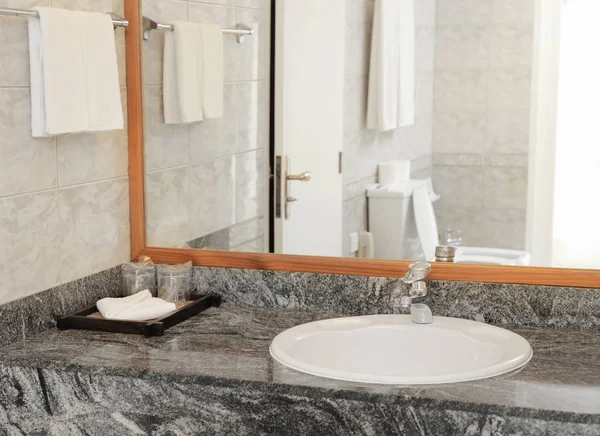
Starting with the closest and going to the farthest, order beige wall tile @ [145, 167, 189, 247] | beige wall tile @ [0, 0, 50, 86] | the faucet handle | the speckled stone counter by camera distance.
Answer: the speckled stone counter < beige wall tile @ [0, 0, 50, 86] < the faucet handle < beige wall tile @ [145, 167, 189, 247]

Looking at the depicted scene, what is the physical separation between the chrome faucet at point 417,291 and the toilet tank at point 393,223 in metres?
0.12

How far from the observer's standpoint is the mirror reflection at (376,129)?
196cm

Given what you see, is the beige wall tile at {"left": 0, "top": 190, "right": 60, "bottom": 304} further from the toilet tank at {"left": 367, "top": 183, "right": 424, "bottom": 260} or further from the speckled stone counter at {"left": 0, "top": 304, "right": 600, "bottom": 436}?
the toilet tank at {"left": 367, "top": 183, "right": 424, "bottom": 260}

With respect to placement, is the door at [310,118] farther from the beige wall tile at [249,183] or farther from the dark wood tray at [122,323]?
the dark wood tray at [122,323]

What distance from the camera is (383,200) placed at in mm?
2066

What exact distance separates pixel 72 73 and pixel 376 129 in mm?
689

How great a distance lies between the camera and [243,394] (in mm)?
1599

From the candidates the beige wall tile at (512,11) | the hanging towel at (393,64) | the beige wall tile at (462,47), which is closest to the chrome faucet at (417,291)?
the hanging towel at (393,64)

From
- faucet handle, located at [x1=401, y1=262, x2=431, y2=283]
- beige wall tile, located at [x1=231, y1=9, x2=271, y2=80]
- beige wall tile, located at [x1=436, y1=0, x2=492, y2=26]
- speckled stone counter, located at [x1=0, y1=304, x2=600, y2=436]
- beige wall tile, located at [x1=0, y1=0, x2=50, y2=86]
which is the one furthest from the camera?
beige wall tile, located at [x1=231, y1=9, x2=271, y2=80]

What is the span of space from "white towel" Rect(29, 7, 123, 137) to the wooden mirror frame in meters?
0.17

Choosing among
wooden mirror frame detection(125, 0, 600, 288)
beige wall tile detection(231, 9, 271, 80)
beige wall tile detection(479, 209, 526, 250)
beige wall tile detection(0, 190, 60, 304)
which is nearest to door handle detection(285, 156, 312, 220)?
wooden mirror frame detection(125, 0, 600, 288)

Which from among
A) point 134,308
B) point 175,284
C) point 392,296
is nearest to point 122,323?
point 134,308

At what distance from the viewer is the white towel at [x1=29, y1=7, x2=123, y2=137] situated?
183cm

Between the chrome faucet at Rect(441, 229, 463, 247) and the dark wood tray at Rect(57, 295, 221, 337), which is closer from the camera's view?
the dark wood tray at Rect(57, 295, 221, 337)
